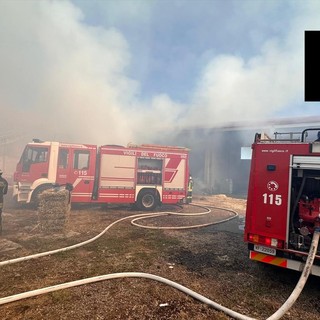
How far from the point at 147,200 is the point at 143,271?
6.93m

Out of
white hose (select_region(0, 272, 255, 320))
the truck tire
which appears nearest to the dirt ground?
white hose (select_region(0, 272, 255, 320))

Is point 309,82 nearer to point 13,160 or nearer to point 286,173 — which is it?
point 286,173

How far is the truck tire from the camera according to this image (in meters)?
11.4

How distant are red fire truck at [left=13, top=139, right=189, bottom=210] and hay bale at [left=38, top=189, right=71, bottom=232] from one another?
2.74 meters

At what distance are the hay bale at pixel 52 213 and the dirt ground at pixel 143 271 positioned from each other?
0.82 feet

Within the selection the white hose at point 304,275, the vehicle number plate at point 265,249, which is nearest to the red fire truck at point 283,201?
the vehicle number plate at point 265,249

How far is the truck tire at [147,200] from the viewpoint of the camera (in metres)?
11.4

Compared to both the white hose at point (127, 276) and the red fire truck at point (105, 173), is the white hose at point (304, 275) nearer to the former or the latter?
the white hose at point (127, 276)

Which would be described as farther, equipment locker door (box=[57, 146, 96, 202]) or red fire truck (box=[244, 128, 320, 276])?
equipment locker door (box=[57, 146, 96, 202])

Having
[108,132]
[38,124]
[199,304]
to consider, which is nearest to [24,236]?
[199,304]

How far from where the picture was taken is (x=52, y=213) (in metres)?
7.40

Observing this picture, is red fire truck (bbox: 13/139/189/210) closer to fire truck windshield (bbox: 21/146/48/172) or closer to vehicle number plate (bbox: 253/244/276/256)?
fire truck windshield (bbox: 21/146/48/172)

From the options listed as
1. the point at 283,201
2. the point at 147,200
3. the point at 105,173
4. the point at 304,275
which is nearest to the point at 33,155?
the point at 105,173

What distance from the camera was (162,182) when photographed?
11.7 metres
